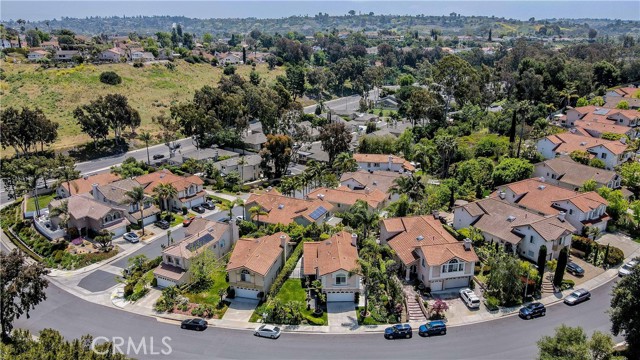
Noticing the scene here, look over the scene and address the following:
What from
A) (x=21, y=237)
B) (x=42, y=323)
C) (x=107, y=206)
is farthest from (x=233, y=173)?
(x=42, y=323)

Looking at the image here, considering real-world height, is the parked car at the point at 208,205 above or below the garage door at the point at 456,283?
below

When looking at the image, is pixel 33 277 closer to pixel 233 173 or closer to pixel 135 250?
pixel 135 250

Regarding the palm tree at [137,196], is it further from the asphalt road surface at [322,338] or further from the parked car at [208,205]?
the asphalt road surface at [322,338]

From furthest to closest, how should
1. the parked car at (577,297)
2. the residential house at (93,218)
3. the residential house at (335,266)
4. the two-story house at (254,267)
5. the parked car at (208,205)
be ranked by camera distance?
the parked car at (208,205)
the residential house at (93,218)
the two-story house at (254,267)
the residential house at (335,266)
the parked car at (577,297)

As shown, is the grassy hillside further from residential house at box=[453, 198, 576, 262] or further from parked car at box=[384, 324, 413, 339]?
parked car at box=[384, 324, 413, 339]

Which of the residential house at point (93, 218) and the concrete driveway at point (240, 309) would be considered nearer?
the concrete driveway at point (240, 309)

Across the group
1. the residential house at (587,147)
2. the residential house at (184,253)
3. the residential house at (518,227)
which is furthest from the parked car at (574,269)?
the residential house at (184,253)
